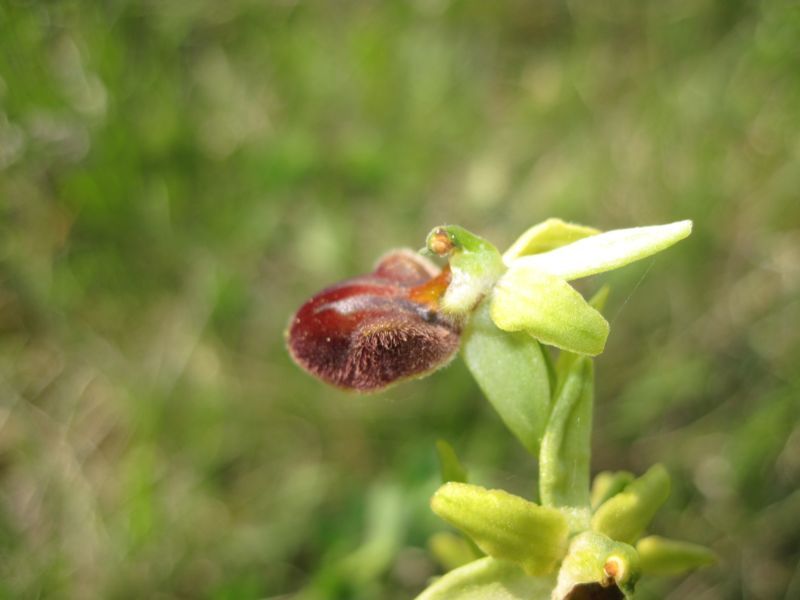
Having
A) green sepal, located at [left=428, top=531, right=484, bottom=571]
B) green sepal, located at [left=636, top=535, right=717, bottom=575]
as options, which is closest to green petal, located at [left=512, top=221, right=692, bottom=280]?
green sepal, located at [left=636, top=535, right=717, bottom=575]

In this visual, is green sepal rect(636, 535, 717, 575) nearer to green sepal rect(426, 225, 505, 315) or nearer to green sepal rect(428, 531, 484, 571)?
green sepal rect(428, 531, 484, 571)

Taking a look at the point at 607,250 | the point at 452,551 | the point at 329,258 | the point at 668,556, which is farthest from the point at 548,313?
the point at 329,258

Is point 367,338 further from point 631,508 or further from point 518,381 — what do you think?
point 631,508

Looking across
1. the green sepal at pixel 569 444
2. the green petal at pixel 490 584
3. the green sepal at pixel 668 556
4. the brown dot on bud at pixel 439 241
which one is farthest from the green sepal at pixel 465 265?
the green sepal at pixel 668 556

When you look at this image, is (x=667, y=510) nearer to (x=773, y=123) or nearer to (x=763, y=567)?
(x=763, y=567)

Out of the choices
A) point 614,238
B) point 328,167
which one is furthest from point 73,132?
point 614,238
